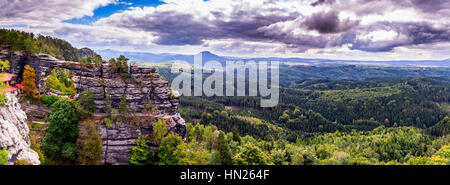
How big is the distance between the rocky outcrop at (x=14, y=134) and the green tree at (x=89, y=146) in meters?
11.0

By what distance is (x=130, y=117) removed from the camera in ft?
210

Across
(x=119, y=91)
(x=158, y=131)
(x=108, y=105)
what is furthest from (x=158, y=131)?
(x=119, y=91)

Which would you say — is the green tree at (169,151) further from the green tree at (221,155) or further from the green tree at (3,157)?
the green tree at (3,157)

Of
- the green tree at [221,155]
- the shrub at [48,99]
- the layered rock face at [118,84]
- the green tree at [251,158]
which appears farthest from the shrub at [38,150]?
the green tree at [251,158]

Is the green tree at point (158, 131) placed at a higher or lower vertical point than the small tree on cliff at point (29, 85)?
lower

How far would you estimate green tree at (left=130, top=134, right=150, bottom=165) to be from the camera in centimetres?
5912

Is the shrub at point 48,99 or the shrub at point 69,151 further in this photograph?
the shrub at point 48,99

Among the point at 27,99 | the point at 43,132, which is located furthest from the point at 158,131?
the point at 27,99

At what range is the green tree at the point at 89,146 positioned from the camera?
183 ft

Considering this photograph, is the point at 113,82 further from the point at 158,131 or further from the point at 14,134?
the point at 14,134

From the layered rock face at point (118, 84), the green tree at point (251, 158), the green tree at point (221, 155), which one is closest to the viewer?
the green tree at point (251, 158)

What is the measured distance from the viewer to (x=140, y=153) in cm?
5994

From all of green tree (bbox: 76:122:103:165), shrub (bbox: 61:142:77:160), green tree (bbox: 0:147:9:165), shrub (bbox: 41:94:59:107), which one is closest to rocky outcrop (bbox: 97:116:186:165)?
green tree (bbox: 76:122:103:165)
